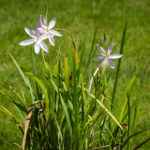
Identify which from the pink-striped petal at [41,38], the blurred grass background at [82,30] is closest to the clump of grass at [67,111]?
the pink-striped petal at [41,38]

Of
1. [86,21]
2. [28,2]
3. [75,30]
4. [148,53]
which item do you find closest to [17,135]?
[148,53]

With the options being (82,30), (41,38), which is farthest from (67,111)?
(82,30)

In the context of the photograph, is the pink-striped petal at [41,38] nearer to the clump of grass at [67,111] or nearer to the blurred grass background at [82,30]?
the clump of grass at [67,111]

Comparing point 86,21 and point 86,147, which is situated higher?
point 86,21

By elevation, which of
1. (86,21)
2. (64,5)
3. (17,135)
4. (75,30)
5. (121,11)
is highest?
(64,5)

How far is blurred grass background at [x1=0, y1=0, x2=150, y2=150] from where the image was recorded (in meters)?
2.11

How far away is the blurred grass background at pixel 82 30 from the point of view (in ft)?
6.92

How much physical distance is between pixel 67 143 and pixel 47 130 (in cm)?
12

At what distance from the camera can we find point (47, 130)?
1.22 meters

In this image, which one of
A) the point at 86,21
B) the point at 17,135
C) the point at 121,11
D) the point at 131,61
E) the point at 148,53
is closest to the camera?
the point at 17,135

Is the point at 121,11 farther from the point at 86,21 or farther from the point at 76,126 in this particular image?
the point at 76,126

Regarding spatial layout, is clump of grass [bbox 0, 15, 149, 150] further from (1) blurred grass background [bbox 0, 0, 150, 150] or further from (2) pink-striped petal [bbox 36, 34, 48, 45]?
(1) blurred grass background [bbox 0, 0, 150, 150]

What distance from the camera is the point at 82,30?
409cm

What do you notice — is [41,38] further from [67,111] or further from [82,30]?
[82,30]
